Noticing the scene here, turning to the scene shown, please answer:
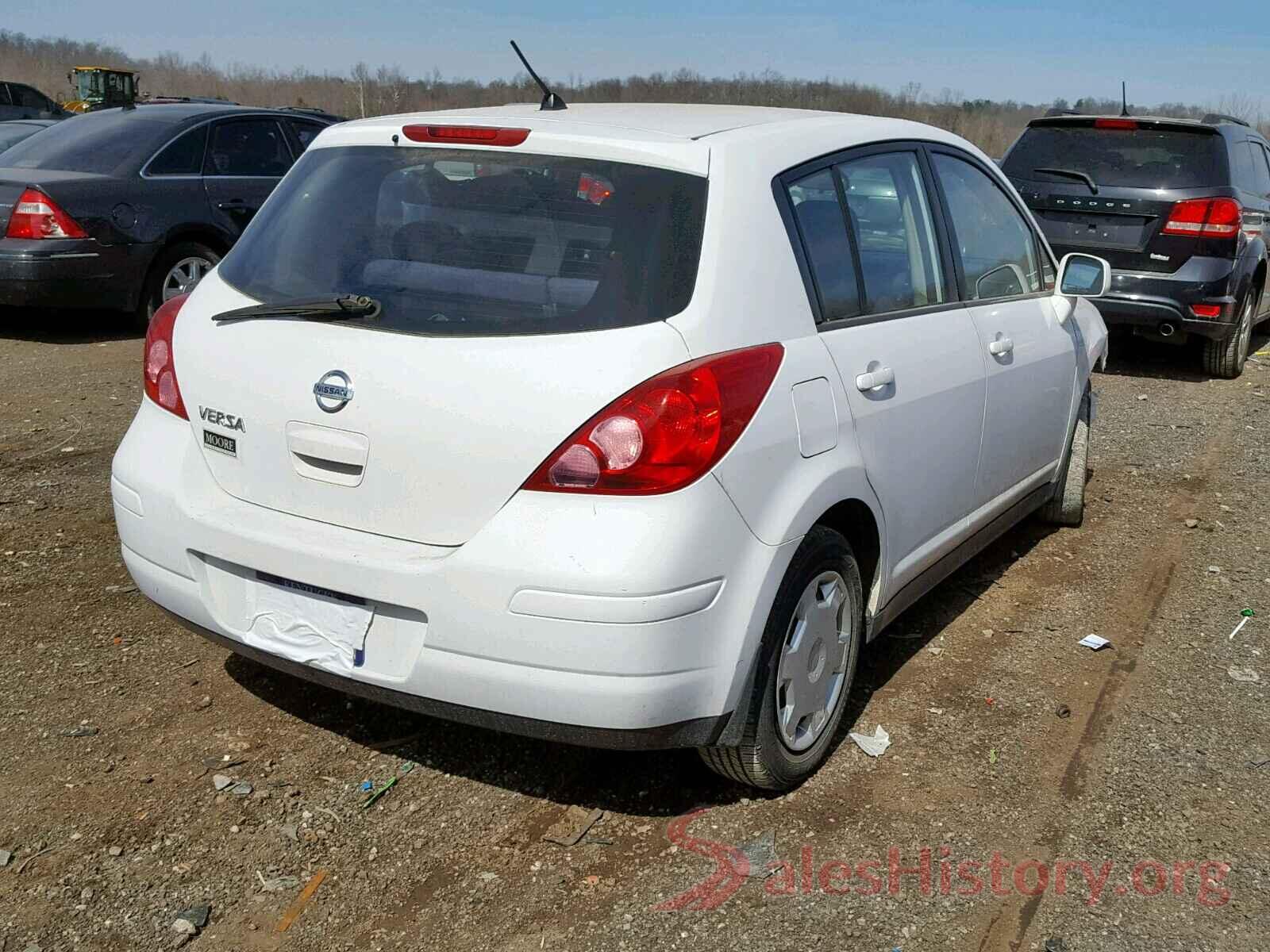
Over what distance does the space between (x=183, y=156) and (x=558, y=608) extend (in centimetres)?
774

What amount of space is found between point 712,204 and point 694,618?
0.99 metres

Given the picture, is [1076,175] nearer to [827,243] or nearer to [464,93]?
[827,243]

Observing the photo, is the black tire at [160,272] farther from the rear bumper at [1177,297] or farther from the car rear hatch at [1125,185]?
the rear bumper at [1177,297]

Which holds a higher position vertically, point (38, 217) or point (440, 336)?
point (38, 217)

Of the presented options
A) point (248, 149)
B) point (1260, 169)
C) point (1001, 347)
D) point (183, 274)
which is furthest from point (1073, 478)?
point (248, 149)

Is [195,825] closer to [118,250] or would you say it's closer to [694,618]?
[694,618]

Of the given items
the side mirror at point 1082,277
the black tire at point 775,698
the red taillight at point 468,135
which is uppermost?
the red taillight at point 468,135

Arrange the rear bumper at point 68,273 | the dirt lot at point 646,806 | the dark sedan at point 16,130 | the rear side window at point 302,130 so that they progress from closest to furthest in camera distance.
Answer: the dirt lot at point 646,806 → the rear bumper at point 68,273 → the rear side window at point 302,130 → the dark sedan at point 16,130

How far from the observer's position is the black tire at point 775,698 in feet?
10.1

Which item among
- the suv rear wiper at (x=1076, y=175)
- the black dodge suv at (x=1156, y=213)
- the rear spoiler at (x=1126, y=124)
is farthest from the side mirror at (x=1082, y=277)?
the rear spoiler at (x=1126, y=124)

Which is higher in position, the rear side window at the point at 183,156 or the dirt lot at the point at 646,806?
the rear side window at the point at 183,156

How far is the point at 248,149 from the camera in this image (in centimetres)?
974

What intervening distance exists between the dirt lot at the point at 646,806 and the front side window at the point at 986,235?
1.25 metres

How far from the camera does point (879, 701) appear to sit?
13.1ft
